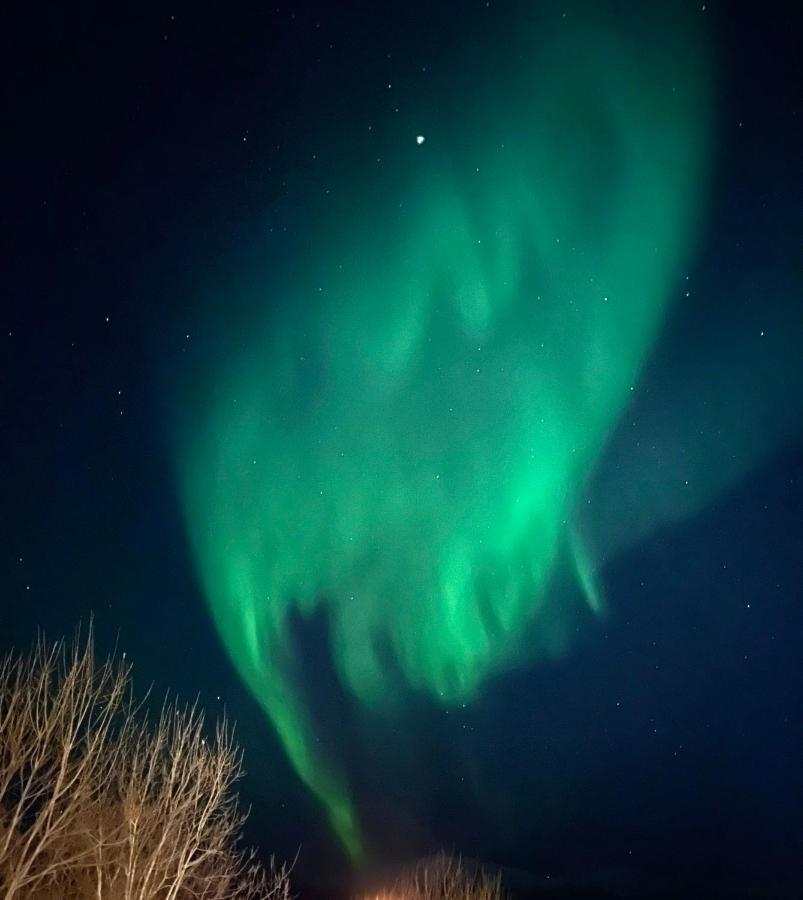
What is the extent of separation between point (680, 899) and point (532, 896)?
31374 millimetres

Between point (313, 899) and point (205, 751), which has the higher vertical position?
point (205, 751)

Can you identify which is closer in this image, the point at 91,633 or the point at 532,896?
the point at 91,633

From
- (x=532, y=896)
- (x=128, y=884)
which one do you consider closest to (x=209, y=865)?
Result: (x=128, y=884)

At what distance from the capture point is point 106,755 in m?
19.8

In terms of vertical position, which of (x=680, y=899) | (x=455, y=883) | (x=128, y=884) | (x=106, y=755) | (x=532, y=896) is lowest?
(x=680, y=899)

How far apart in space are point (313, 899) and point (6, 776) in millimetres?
85942

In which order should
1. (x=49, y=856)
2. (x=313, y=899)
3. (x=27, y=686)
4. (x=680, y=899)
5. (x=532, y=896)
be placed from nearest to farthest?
(x=27, y=686)
(x=49, y=856)
(x=313, y=899)
(x=532, y=896)
(x=680, y=899)

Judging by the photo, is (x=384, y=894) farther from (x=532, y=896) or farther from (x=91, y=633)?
(x=532, y=896)

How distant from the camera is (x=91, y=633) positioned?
15.9m

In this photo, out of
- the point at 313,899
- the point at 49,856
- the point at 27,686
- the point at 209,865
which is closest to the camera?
the point at 27,686

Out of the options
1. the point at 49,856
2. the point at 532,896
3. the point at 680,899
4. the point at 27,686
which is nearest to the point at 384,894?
the point at 49,856

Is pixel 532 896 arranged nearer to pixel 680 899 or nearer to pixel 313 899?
pixel 680 899

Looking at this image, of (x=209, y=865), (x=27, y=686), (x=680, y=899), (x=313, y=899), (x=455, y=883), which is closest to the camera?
(x=27, y=686)

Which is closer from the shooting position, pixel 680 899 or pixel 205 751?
pixel 205 751
